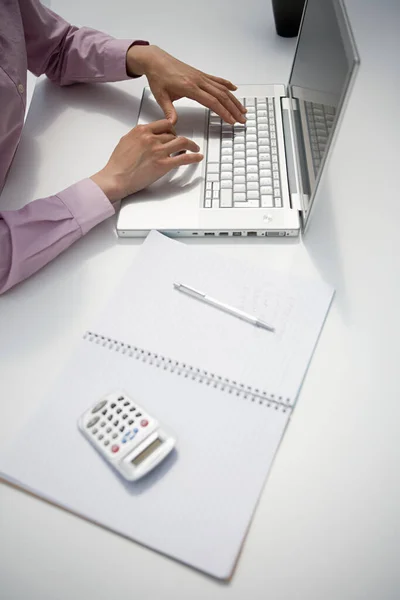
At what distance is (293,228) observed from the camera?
A: 705mm

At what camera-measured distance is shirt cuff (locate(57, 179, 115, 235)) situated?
→ 28.0 inches

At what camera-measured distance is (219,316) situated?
0.63m

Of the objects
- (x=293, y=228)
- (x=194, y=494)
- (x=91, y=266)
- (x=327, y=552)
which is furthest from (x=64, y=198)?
(x=327, y=552)

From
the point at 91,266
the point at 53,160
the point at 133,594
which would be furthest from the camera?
the point at 53,160

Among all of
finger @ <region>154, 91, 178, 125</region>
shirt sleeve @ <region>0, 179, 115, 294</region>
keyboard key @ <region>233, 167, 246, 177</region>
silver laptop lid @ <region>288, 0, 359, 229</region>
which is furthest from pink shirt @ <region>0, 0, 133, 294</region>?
silver laptop lid @ <region>288, 0, 359, 229</region>

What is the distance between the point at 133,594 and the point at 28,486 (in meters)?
0.16

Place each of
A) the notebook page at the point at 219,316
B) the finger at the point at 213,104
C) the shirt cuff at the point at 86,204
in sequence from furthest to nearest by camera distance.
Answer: the finger at the point at 213,104 < the shirt cuff at the point at 86,204 < the notebook page at the point at 219,316

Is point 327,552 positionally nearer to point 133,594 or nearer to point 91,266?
point 133,594

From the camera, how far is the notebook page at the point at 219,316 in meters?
0.58

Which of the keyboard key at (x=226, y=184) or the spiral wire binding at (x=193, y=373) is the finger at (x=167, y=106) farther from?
the spiral wire binding at (x=193, y=373)

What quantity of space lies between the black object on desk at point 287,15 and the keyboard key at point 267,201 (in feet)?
1.74

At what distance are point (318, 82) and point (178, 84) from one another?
293 millimetres

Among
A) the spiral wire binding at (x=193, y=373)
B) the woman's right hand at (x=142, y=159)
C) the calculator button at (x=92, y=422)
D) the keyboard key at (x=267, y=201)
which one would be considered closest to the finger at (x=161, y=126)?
the woman's right hand at (x=142, y=159)

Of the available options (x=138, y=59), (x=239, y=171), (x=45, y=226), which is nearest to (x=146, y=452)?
(x=45, y=226)
